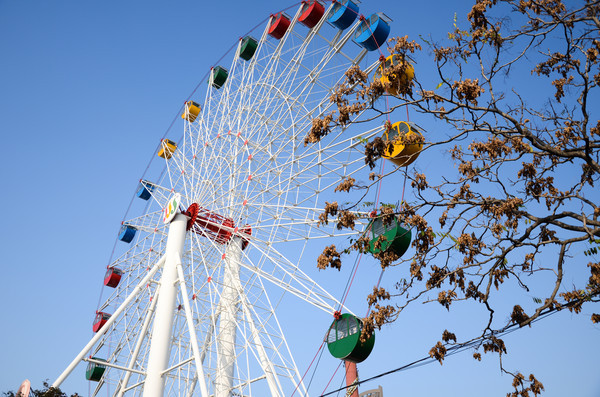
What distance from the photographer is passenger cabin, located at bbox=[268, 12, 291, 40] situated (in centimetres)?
2164

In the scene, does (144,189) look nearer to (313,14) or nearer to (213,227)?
(213,227)

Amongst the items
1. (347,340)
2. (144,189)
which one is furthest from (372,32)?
(144,189)

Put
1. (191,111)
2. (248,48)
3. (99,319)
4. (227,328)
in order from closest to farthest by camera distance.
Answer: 1. (227,328)
2. (248,48)
3. (191,111)
4. (99,319)

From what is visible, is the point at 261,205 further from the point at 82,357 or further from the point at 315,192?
the point at 82,357

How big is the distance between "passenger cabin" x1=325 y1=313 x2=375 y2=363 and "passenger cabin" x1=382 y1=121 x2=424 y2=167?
15.7 ft

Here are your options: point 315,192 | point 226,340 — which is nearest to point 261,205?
point 315,192

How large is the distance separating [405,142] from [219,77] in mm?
17795

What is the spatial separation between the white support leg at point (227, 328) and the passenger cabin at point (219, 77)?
9.26 m

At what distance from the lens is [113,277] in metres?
27.2

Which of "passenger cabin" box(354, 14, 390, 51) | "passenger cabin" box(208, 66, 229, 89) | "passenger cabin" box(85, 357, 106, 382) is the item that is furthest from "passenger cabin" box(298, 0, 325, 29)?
"passenger cabin" box(85, 357, 106, 382)

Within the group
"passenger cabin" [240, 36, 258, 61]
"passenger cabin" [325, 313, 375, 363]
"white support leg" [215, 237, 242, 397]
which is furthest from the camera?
"passenger cabin" [240, 36, 258, 61]

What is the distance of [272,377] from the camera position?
1586cm

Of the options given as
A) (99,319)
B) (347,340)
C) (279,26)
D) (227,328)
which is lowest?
(347,340)

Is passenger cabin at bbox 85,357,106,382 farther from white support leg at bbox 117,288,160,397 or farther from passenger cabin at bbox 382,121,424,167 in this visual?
passenger cabin at bbox 382,121,424,167
